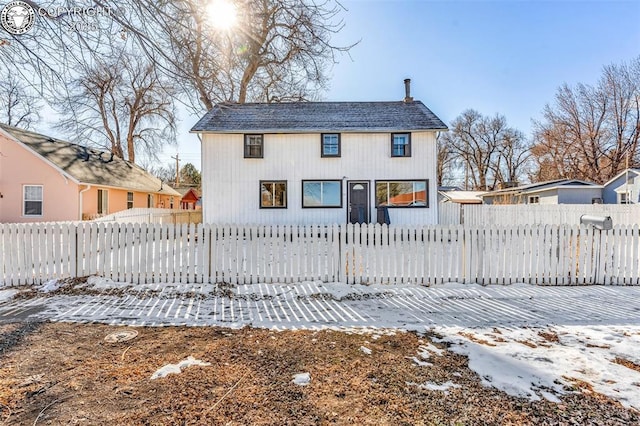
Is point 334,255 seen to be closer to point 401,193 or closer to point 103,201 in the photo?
point 401,193

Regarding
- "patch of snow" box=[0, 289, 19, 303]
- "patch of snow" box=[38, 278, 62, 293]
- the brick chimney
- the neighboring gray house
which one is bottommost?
"patch of snow" box=[0, 289, 19, 303]

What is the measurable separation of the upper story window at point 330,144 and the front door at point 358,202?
163 cm

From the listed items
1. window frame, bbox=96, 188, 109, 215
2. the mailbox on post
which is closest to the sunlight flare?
the mailbox on post

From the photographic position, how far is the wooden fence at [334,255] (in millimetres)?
6230

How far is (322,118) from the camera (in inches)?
582

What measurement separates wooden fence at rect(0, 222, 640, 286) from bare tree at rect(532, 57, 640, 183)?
1420 inches

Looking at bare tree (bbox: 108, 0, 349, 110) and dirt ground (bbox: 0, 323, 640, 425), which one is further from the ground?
bare tree (bbox: 108, 0, 349, 110)

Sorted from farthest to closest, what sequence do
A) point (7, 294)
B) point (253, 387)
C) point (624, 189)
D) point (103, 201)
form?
point (624, 189), point (103, 201), point (7, 294), point (253, 387)

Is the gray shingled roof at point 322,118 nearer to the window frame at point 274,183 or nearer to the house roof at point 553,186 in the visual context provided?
the window frame at point 274,183

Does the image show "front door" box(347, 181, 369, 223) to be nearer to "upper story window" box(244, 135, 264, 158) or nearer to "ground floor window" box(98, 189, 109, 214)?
"upper story window" box(244, 135, 264, 158)

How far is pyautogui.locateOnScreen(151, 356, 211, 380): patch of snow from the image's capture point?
9.64 ft

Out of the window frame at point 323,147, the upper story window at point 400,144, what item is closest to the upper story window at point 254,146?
the window frame at point 323,147

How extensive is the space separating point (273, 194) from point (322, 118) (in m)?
4.36

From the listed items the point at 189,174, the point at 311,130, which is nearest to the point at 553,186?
the point at 311,130
